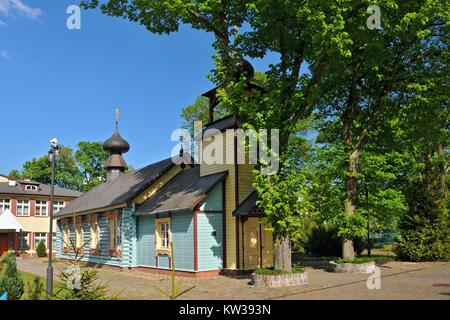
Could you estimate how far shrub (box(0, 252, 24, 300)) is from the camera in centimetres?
1078

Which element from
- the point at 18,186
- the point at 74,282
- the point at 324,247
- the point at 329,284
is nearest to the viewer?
the point at 74,282

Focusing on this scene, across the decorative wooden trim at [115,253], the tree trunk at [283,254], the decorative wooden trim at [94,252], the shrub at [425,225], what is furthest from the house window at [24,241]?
the shrub at [425,225]

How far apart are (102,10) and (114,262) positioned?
1289 centimetres

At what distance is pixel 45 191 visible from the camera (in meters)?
42.2

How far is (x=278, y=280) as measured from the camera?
1442cm

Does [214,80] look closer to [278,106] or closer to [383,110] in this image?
[278,106]

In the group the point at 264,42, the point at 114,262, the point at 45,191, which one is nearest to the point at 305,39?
the point at 264,42

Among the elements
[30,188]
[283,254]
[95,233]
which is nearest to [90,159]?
[30,188]

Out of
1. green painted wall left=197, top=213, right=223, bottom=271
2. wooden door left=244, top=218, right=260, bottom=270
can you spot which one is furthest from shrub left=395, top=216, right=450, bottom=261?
green painted wall left=197, top=213, right=223, bottom=271

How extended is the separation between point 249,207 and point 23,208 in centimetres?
3016

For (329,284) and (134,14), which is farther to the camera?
(134,14)

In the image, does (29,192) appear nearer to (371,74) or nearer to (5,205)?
(5,205)

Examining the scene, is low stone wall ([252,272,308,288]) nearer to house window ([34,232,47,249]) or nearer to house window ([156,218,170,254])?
house window ([156,218,170,254])

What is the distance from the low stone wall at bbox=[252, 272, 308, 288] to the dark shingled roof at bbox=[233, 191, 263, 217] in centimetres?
346
